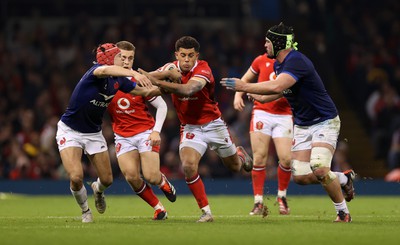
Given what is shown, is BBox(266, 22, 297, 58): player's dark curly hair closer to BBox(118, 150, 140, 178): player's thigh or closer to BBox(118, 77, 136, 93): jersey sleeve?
BBox(118, 77, 136, 93): jersey sleeve

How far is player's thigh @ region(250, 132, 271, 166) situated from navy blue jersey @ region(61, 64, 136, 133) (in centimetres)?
298

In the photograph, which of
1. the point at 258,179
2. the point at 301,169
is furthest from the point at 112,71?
the point at 258,179

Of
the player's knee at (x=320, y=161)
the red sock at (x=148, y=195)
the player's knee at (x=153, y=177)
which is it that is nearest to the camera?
the player's knee at (x=320, y=161)

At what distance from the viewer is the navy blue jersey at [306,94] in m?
12.8

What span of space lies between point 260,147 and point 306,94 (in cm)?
271

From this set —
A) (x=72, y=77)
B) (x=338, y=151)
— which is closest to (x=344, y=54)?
(x=338, y=151)

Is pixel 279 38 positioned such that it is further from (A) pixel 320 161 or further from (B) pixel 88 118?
(B) pixel 88 118

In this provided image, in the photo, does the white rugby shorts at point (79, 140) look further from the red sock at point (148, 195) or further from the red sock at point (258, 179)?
the red sock at point (258, 179)

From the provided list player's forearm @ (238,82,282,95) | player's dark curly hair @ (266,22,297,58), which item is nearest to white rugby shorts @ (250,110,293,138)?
player's dark curly hair @ (266,22,297,58)

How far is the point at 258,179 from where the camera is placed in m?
15.4

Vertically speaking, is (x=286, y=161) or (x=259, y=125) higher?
(x=259, y=125)

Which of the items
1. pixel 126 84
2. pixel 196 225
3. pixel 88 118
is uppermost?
pixel 126 84

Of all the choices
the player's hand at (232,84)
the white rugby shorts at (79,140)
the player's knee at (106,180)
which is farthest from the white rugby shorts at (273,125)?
the player's hand at (232,84)

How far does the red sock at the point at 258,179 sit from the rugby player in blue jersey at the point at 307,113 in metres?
1.84
